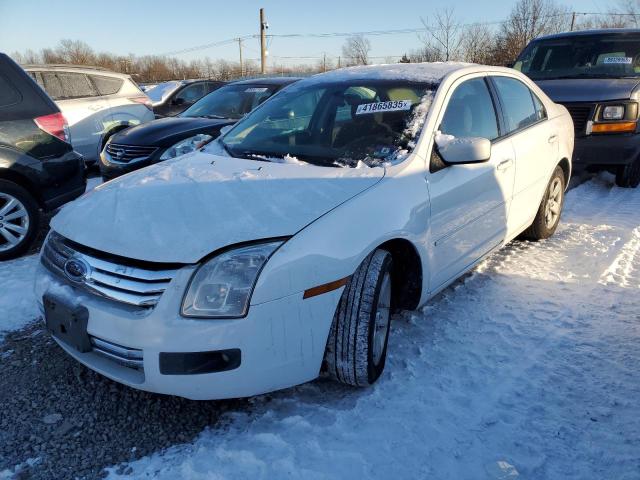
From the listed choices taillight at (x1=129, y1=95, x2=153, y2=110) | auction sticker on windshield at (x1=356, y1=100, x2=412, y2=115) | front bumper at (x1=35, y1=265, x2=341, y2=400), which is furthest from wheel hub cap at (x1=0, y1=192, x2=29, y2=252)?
taillight at (x1=129, y1=95, x2=153, y2=110)

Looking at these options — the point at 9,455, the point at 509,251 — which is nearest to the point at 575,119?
the point at 509,251

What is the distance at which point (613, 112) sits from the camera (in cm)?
605

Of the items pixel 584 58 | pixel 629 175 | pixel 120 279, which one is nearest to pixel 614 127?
pixel 629 175

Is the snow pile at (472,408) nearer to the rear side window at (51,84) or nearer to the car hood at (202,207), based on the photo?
the car hood at (202,207)

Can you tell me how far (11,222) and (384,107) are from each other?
331 centimetres

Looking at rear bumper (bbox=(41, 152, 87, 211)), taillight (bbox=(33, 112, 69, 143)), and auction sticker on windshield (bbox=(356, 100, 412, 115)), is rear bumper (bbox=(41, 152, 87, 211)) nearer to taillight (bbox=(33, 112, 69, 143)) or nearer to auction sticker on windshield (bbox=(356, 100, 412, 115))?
taillight (bbox=(33, 112, 69, 143))

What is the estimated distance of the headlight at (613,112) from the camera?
6.02 metres

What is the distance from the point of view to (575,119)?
20.6 feet

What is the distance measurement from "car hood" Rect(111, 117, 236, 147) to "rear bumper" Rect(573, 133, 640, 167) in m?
4.34

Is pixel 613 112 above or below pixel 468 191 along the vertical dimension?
above

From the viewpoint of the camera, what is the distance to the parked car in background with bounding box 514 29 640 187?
19.9 feet

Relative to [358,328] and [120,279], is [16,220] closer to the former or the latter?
[120,279]

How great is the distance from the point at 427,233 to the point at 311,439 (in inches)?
47.6

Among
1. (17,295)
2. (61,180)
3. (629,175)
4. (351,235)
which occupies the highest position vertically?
(351,235)
